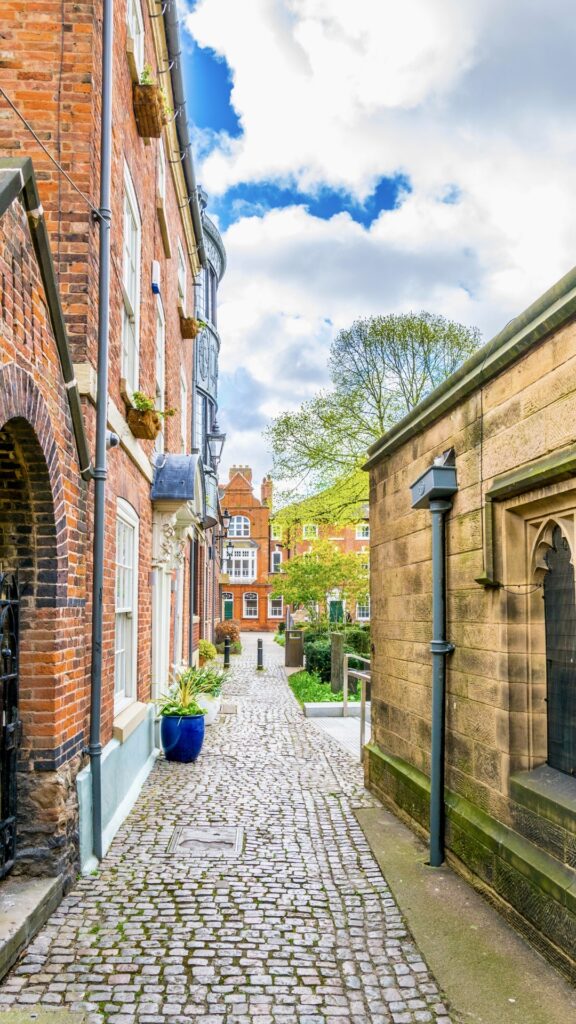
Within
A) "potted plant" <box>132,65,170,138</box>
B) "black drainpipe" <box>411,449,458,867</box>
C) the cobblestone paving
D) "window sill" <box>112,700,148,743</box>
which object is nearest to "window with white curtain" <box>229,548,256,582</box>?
"window sill" <box>112,700,148,743</box>

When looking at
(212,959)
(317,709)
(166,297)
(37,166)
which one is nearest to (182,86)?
(166,297)

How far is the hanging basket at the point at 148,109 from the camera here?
7.86m

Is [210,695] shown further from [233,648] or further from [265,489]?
[265,489]

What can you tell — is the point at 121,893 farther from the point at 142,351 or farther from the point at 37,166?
the point at 142,351

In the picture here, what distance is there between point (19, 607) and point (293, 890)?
2.60 m

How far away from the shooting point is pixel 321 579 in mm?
25344

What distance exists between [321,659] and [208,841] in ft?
45.6

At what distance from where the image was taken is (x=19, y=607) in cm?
477

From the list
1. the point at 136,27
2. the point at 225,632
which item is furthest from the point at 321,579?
the point at 136,27

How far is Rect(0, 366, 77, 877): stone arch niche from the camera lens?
4676mm

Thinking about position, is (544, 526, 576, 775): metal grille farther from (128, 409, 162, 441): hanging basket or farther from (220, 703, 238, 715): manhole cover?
(220, 703, 238, 715): manhole cover

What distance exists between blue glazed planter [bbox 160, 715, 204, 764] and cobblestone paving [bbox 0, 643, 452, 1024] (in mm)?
1559

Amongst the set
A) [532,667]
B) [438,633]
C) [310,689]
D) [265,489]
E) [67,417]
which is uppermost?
[265,489]

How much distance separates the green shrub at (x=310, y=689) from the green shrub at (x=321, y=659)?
153mm
